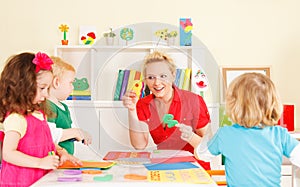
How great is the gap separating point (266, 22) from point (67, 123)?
1.63 m

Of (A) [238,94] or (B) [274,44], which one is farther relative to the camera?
(B) [274,44]

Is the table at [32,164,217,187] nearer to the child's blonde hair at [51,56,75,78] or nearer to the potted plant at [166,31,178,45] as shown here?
the child's blonde hair at [51,56,75,78]

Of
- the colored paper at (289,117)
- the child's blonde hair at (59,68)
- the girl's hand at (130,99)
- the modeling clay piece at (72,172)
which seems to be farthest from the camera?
the colored paper at (289,117)

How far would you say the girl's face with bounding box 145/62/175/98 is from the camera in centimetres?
156

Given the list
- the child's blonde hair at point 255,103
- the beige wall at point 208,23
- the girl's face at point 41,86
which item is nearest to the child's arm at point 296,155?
the child's blonde hair at point 255,103

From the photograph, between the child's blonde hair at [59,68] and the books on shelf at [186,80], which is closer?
the child's blonde hair at [59,68]

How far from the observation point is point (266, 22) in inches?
116

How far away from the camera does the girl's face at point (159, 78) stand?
1.56 m

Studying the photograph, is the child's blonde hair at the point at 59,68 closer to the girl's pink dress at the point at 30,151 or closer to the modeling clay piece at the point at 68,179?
the girl's pink dress at the point at 30,151

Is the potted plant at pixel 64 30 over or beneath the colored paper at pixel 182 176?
over

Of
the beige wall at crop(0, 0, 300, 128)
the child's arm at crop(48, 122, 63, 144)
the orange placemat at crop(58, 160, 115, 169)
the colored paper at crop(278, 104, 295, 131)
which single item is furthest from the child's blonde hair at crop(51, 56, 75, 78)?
the colored paper at crop(278, 104, 295, 131)

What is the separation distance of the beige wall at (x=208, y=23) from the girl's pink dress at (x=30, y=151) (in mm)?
1512

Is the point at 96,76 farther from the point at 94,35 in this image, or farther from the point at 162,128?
the point at 162,128

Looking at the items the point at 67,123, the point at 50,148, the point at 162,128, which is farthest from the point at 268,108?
the point at 67,123
